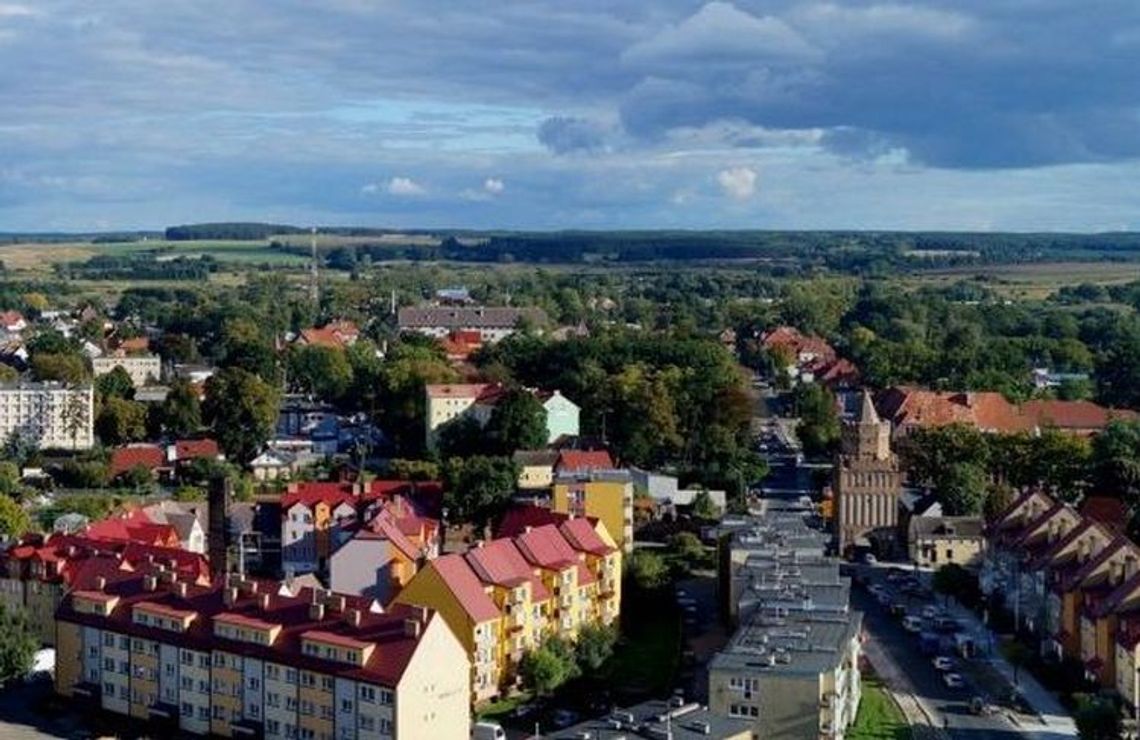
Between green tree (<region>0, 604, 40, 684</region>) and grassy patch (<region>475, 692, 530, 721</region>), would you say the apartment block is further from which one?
grassy patch (<region>475, 692, 530, 721</region>)

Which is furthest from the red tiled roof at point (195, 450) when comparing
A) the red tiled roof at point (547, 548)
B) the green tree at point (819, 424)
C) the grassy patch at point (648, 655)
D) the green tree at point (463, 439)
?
the red tiled roof at point (547, 548)

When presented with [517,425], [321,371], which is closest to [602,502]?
[517,425]

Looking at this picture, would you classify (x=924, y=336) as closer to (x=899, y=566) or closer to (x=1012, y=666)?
(x=899, y=566)

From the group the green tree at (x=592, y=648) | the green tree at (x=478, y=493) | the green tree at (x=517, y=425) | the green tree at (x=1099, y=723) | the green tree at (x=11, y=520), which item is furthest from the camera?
the green tree at (x=517, y=425)

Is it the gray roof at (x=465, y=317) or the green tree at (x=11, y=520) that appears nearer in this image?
the green tree at (x=11, y=520)

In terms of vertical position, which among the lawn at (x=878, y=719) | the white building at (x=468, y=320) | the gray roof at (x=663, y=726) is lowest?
the lawn at (x=878, y=719)

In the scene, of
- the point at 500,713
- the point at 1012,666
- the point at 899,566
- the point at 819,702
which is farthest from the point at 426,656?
the point at 899,566

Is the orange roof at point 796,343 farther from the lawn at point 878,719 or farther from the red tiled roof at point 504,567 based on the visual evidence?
the lawn at point 878,719
